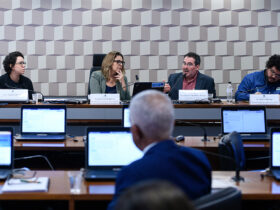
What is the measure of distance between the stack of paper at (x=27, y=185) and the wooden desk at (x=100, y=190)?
1.2 inches

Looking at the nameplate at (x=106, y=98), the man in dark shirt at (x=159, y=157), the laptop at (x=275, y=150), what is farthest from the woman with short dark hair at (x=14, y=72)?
the man in dark shirt at (x=159, y=157)

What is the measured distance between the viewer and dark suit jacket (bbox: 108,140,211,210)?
1.55 m

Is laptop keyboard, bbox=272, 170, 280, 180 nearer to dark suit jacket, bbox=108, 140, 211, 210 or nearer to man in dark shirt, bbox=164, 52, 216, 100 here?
dark suit jacket, bbox=108, 140, 211, 210

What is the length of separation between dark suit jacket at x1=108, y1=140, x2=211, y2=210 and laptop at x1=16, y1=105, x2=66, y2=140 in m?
2.22

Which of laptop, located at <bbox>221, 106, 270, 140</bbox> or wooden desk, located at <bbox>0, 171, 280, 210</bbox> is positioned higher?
laptop, located at <bbox>221, 106, 270, 140</bbox>

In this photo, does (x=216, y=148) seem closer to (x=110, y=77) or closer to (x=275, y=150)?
(x=275, y=150)

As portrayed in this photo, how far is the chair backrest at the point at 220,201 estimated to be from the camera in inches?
52.9

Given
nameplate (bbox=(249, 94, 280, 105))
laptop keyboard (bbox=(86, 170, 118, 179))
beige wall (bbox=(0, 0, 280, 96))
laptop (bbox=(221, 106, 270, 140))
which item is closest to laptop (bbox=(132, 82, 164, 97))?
nameplate (bbox=(249, 94, 280, 105))

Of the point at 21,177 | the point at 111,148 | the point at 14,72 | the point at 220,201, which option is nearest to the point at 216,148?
the point at 111,148

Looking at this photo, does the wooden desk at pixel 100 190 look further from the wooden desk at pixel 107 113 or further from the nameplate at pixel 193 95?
the nameplate at pixel 193 95

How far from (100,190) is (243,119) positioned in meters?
1.92

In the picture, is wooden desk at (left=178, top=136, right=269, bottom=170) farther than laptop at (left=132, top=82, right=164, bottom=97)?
No

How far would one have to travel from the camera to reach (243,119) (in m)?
3.85

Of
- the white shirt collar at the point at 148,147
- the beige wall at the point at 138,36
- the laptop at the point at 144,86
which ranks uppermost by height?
the beige wall at the point at 138,36
